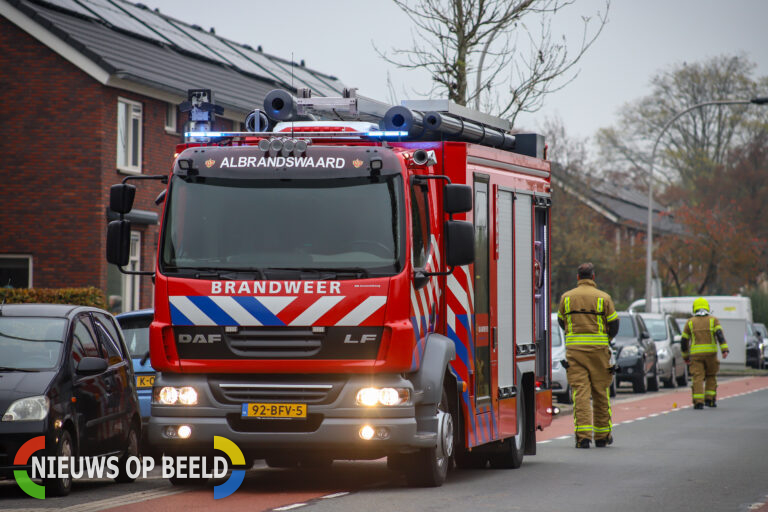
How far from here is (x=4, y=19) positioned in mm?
29406

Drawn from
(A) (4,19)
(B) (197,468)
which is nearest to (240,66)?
(A) (4,19)

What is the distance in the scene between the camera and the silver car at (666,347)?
33.1 metres

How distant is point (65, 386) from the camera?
1139 centimetres

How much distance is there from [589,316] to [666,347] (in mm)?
17687

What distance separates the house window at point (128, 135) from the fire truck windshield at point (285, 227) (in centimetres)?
1908

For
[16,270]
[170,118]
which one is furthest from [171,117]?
[16,270]

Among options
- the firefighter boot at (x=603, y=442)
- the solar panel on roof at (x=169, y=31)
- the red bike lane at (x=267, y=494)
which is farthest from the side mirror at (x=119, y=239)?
the solar panel on roof at (x=169, y=31)

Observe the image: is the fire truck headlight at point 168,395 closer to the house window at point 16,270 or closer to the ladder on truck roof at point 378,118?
the ladder on truck roof at point 378,118

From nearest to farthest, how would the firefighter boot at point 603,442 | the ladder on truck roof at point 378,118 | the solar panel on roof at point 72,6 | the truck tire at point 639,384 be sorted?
the ladder on truck roof at point 378,118 → the firefighter boot at point 603,442 → the solar panel on roof at point 72,6 → the truck tire at point 639,384

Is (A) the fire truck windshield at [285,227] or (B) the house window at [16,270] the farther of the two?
(B) the house window at [16,270]

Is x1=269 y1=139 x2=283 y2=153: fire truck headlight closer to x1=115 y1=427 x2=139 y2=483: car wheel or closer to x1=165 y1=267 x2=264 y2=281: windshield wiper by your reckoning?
x1=165 y1=267 x2=264 y2=281: windshield wiper

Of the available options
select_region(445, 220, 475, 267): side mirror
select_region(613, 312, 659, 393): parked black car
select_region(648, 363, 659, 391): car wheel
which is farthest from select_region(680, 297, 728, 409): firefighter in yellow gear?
select_region(445, 220, 475, 267): side mirror

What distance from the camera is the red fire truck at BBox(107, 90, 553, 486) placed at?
10.6m

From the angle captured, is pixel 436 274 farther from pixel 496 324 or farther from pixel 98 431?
pixel 98 431
